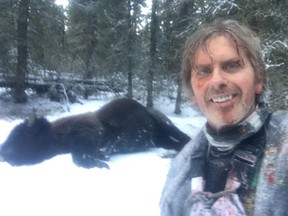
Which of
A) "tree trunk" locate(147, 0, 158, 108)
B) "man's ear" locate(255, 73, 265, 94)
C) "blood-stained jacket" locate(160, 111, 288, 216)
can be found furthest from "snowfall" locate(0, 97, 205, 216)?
"tree trunk" locate(147, 0, 158, 108)

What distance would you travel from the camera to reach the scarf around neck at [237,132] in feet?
4.97

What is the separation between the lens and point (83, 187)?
5.82 metres

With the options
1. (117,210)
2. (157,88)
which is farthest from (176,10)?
(117,210)

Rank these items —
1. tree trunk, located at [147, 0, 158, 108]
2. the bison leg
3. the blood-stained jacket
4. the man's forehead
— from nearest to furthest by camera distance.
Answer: the blood-stained jacket, the man's forehead, the bison leg, tree trunk, located at [147, 0, 158, 108]

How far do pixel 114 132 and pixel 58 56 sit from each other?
19.2 feet

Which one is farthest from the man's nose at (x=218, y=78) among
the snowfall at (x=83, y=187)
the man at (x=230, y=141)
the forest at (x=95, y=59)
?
the forest at (x=95, y=59)

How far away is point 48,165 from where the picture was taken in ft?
22.3

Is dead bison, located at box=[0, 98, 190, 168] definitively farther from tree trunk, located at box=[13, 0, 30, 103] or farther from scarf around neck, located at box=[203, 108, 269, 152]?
scarf around neck, located at box=[203, 108, 269, 152]

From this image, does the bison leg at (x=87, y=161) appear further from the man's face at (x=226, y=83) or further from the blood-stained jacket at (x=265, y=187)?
the man's face at (x=226, y=83)

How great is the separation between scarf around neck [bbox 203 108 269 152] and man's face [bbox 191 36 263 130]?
28mm

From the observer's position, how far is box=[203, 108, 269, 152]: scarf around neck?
1516 millimetres

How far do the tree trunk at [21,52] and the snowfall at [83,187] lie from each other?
6.10 m

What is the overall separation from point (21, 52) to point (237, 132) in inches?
482

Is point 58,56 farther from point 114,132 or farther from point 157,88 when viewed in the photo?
point 114,132
